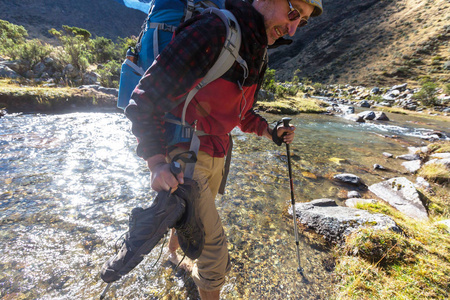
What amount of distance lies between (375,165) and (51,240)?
335 inches

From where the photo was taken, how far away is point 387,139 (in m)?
11.5

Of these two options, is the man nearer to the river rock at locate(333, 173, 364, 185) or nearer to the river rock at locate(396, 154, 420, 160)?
the river rock at locate(333, 173, 364, 185)

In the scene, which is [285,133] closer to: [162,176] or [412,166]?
[162,176]

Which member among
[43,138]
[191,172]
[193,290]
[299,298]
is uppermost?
[191,172]

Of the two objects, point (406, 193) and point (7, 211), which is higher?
point (406, 193)

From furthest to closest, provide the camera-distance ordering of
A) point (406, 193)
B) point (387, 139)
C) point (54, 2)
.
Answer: point (54, 2), point (387, 139), point (406, 193)

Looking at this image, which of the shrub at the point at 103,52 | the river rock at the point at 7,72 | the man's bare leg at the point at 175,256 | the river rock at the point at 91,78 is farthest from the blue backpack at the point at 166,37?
the shrub at the point at 103,52

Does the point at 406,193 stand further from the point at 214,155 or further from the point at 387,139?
the point at 387,139

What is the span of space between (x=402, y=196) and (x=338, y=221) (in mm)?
2483

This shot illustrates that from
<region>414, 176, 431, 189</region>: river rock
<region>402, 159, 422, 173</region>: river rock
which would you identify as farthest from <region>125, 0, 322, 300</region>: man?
<region>402, 159, 422, 173</region>: river rock

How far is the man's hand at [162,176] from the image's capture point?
1.17 m

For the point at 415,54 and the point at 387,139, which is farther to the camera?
the point at 415,54

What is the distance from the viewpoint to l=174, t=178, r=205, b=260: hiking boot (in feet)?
4.38

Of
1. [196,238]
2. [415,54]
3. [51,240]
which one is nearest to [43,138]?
[51,240]
